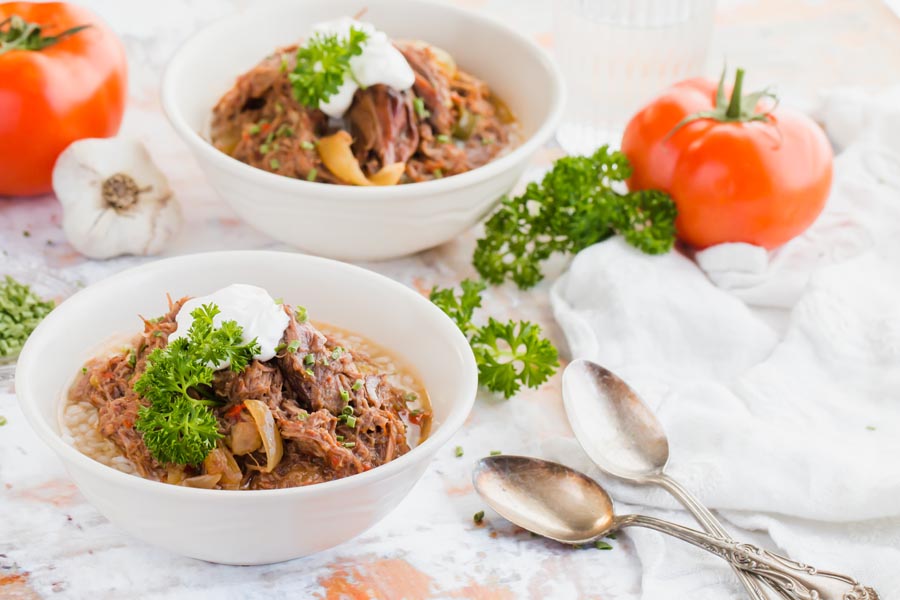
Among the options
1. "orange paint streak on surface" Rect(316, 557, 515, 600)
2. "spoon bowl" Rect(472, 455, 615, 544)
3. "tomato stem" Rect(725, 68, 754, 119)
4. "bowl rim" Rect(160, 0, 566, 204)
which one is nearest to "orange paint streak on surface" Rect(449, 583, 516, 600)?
"orange paint streak on surface" Rect(316, 557, 515, 600)

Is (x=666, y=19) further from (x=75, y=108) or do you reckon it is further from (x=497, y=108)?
(x=75, y=108)

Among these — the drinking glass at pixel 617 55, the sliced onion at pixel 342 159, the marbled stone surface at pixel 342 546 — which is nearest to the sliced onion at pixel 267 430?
the marbled stone surface at pixel 342 546

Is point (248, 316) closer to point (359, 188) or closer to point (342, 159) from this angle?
point (359, 188)

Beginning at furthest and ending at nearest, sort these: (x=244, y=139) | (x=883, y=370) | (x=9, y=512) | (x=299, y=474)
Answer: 1. (x=244, y=139)
2. (x=883, y=370)
3. (x=9, y=512)
4. (x=299, y=474)

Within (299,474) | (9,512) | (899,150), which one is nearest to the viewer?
(299,474)

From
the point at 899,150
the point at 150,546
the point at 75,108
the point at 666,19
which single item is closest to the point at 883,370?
the point at 899,150

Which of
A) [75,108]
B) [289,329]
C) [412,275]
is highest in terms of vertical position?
[289,329]

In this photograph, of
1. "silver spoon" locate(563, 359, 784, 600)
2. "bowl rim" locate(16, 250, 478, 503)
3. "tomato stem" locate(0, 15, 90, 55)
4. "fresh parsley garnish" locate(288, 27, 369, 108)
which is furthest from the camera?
"tomato stem" locate(0, 15, 90, 55)

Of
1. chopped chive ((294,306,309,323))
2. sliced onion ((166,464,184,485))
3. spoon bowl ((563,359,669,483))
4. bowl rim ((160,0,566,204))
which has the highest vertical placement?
chopped chive ((294,306,309,323))

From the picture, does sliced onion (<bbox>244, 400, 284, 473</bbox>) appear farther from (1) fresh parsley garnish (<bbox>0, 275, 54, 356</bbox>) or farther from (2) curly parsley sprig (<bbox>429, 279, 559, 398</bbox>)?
(1) fresh parsley garnish (<bbox>0, 275, 54, 356</bbox>)
